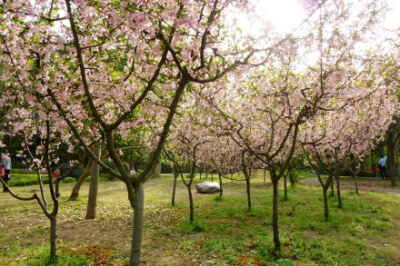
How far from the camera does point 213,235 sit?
1077cm

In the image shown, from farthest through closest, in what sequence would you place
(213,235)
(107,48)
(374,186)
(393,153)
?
1. (374,186)
2. (393,153)
3. (213,235)
4. (107,48)

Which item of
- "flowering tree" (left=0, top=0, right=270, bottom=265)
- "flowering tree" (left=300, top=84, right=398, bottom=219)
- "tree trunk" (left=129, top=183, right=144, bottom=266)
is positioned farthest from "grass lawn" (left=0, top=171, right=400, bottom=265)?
"flowering tree" (left=0, top=0, right=270, bottom=265)

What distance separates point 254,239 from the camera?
33.7 feet

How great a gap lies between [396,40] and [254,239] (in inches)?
276

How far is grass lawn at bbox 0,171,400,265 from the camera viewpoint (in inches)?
336

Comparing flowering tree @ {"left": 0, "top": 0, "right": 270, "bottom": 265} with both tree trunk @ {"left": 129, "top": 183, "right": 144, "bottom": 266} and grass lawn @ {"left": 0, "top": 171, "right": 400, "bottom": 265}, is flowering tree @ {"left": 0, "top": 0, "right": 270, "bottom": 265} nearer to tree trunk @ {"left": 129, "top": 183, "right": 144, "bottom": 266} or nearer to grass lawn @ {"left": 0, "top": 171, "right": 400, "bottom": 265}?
tree trunk @ {"left": 129, "top": 183, "right": 144, "bottom": 266}

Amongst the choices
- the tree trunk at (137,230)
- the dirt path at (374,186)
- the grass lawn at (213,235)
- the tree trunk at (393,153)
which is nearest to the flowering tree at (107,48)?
the tree trunk at (137,230)

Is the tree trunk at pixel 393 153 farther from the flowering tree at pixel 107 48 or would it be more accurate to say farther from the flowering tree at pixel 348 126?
the flowering tree at pixel 107 48

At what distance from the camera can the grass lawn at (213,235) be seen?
855 cm

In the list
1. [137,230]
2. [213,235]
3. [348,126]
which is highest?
[348,126]

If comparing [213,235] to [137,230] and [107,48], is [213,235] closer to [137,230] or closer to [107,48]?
[137,230]

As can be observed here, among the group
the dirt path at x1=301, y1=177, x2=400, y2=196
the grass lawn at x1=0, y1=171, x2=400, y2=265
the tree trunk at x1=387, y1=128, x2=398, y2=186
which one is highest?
the tree trunk at x1=387, y1=128, x2=398, y2=186

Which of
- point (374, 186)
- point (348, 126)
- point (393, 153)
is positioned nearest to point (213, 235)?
point (348, 126)

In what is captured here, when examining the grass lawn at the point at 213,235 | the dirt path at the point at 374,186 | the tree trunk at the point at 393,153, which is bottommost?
the grass lawn at the point at 213,235
